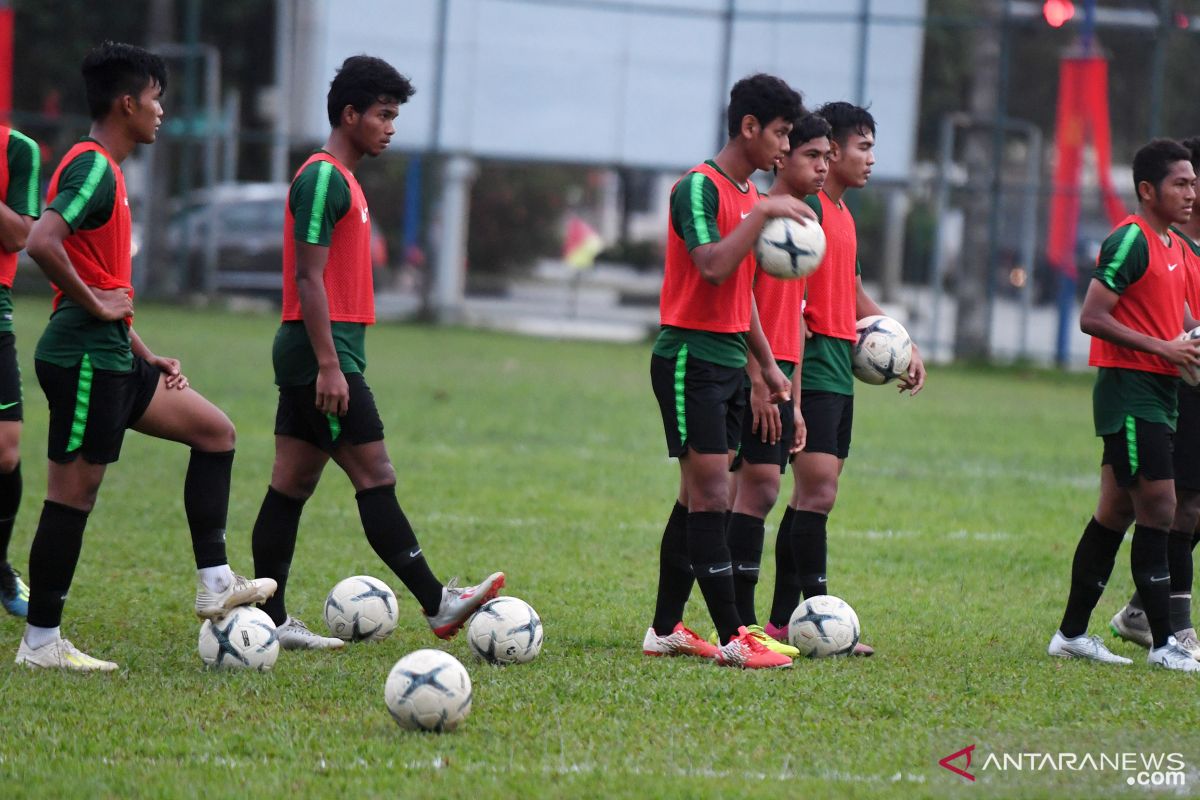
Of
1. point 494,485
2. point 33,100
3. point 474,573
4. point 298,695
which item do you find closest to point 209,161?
point 33,100

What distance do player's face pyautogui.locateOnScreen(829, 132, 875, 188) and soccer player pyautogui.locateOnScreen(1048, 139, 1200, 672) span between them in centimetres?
103

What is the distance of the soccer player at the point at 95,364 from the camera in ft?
17.5

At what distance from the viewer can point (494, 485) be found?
10.3m

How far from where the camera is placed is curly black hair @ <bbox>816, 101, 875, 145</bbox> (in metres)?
6.25

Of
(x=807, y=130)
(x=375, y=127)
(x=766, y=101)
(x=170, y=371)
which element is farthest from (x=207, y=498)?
(x=807, y=130)

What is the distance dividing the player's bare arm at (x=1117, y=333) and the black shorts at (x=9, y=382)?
13.6 feet

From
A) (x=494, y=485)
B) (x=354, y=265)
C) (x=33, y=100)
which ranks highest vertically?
(x=33, y=100)

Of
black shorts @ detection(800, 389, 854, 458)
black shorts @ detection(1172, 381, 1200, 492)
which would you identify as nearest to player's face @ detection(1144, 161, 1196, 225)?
black shorts @ detection(1172, 381, 1200, 492)

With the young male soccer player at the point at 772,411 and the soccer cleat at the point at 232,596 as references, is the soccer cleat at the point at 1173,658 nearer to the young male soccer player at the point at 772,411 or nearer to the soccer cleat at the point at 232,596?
the young male soccer player at the point at 772,411

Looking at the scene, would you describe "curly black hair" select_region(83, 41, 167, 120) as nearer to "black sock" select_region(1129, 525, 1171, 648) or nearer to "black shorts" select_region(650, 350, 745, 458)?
"black shorts" select_region(650, 350, 745, 458)

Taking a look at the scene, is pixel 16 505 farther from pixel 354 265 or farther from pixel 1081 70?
pixel 1081 70

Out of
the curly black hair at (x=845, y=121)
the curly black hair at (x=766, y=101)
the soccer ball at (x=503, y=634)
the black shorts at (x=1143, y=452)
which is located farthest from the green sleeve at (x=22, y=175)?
the black shorts at (x=1143, y=452)

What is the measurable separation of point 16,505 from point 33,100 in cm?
2975

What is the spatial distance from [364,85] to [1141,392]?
10.9ft
